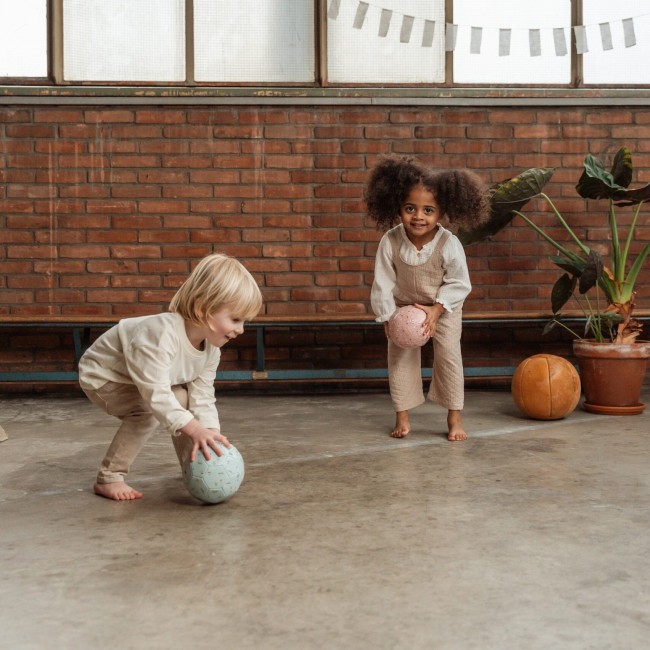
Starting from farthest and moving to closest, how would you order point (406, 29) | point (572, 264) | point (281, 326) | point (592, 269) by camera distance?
1. point (406, 29)
2. point (281, 326)
3. point (572, 264)
4. point (592, 269)

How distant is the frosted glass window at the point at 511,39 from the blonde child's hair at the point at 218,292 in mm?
3585

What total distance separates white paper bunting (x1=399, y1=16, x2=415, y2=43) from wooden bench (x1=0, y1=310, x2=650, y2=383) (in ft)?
6.22

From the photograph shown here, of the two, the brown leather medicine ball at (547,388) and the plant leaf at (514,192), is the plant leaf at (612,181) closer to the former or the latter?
the plant leaf at (514,192)

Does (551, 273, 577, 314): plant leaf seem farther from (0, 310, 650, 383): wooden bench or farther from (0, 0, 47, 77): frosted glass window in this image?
(0, 0, 47, 77): frosted glass window

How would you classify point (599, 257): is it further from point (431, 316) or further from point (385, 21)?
point (385, 21)

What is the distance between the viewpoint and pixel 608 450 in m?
3.82

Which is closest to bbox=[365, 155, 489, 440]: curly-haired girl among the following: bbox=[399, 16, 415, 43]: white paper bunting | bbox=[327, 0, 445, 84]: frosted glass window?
bbox=[327, 0, 445, 84]: frosted glass window

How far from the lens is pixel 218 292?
271cm

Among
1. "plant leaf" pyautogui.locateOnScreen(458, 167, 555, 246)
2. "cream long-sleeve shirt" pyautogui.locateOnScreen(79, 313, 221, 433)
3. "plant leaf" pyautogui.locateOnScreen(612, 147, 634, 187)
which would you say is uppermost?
"plant leaf" pyautogui.locateOnScreen(612, 147, 634, 187)

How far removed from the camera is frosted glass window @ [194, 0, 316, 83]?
18.7 feet

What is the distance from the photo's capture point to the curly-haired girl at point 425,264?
161 inches

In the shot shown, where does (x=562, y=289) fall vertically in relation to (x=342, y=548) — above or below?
above

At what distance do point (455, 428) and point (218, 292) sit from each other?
183 centimetres

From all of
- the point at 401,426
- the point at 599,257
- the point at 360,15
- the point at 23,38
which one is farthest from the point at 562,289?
the point at 23,38
